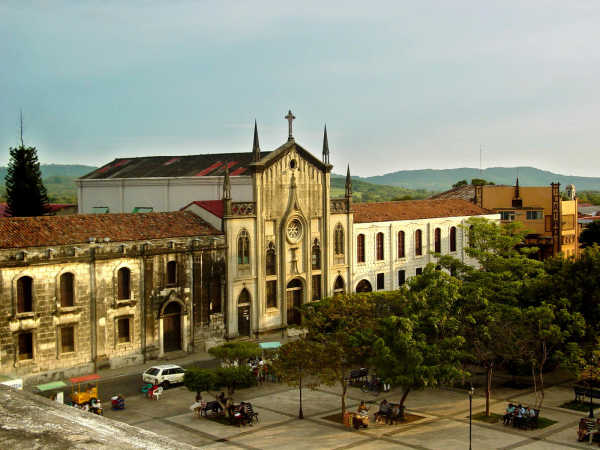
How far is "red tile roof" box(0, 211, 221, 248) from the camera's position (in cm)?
3997

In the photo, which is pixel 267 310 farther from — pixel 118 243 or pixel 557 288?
pixel 557 288

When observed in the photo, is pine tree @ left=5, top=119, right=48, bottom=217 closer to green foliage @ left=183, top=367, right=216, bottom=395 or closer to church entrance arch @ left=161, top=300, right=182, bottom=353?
church entrance arch @ left=161, top=300, right=182, bottom=353

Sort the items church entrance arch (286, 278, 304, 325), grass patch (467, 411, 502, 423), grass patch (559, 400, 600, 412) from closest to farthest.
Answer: grass patch (467, 411, 502, 423)
grass patch (559, 400, 600, 412)
church entrance arch (286, 278, 304, 325)

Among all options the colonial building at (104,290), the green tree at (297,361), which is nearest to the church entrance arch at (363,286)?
the colonial building at (104,290)

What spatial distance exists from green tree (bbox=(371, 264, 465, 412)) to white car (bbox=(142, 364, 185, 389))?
12.6 meters

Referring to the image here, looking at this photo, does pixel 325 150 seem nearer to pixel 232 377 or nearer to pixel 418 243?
pixel 418 243

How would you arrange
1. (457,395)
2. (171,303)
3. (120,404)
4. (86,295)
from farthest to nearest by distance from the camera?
(171,303) < (86,295) < (457,395) < (120,404)

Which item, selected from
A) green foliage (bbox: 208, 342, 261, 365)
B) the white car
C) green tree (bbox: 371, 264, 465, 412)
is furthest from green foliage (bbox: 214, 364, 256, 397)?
the white car

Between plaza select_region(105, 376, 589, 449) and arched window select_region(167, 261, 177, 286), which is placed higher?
arched window select_region(167, 261, 177, 286)

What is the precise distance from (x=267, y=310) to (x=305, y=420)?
19401 millimetres

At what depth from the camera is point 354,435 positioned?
102 ft

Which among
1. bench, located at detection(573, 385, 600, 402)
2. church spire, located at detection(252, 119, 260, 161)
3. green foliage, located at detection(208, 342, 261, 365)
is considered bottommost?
bench, located at detection(573, 385, 600, 402)

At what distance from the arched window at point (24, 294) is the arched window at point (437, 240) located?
38.6m

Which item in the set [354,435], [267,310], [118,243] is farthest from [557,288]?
[118,243]
